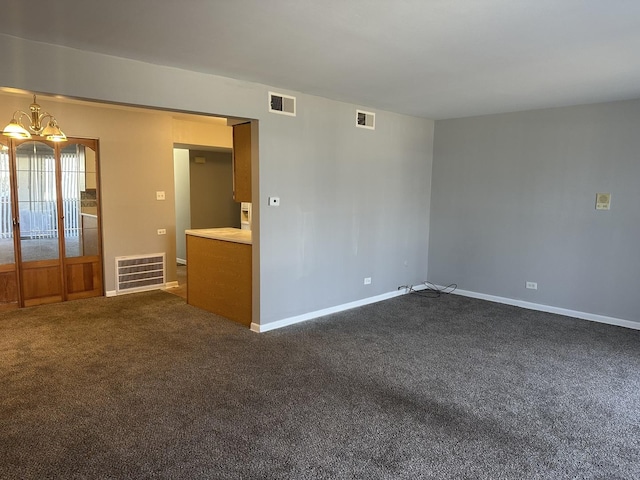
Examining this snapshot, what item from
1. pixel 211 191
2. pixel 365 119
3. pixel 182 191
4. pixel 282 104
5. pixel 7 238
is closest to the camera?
pixel 282 104

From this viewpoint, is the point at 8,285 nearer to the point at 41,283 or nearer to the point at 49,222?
the point at 41,283

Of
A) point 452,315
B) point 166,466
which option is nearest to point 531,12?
point 166,466

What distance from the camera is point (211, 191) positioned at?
8594 mm

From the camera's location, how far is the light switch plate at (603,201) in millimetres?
4922

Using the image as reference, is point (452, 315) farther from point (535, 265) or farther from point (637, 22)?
point (637, 22)

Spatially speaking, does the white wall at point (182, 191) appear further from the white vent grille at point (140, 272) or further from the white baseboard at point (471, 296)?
the white baseboard at point (471, 296)

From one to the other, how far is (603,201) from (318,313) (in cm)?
358

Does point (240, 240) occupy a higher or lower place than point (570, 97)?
lower

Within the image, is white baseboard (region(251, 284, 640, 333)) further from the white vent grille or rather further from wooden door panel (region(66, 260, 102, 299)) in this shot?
wooden door panel (region(66, 260, 102, 299))

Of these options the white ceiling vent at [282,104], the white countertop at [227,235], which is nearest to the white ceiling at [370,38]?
the white ceiling vent at [282,104]

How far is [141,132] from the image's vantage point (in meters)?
6.06

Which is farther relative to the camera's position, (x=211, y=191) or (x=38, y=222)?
(x=211, y=191)

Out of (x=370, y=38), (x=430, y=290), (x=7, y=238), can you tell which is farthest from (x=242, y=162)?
(x=430, y=290)

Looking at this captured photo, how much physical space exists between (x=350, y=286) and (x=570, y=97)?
3.29 meters
